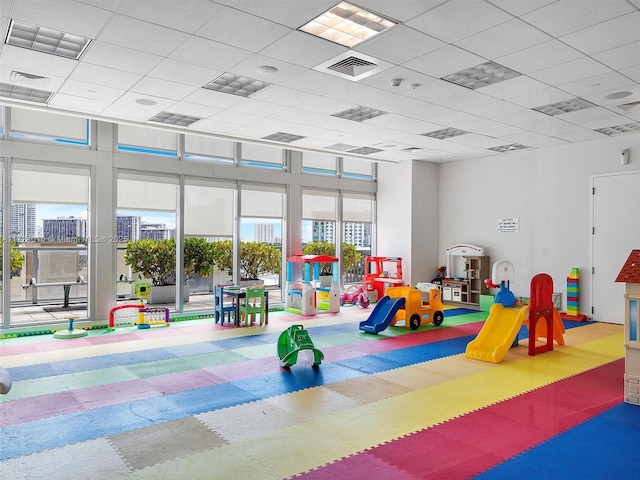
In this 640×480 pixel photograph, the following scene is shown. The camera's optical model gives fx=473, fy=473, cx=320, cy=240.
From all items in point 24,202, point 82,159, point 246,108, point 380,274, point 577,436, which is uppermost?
point 246,108

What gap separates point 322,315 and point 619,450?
6.42 m

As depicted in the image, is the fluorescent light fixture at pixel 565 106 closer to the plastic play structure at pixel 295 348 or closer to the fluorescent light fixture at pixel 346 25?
the fluorescent light fixture at pixel 346 25

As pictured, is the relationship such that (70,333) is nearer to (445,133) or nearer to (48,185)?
(48,185)

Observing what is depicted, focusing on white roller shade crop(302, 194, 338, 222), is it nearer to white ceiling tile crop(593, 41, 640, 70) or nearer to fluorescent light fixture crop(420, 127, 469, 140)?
fluorescent light fixture crop(420, 127, 469, 140)

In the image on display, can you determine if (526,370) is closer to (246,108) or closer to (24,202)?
(246,108)

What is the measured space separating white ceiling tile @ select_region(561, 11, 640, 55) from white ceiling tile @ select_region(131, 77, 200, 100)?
14.2 ft

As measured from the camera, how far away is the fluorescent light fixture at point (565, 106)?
6702mm

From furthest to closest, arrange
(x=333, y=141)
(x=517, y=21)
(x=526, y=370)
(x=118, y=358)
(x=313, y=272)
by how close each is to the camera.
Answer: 1. (x=313, y=272)
2. (x=333, y=141)
3. (x=118, y=358)
4. (x=526, y=370)
5. (x=517, y=21)

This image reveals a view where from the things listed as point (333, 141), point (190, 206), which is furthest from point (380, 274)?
point (190, 206)

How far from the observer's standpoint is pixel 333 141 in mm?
9148

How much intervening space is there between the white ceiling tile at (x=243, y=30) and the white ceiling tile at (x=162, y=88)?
1529 millimetres

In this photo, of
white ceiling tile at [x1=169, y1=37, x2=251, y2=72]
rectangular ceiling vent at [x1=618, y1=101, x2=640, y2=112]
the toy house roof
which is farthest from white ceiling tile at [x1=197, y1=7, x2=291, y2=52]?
rectangular ceiling vent at [x1=618, y1=101, x2=640, y2=112]

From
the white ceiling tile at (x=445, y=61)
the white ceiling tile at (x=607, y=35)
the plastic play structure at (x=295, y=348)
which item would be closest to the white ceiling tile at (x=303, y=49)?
the white ceiling tile at (x=445, y=61)

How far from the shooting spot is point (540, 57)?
5.03 metres
